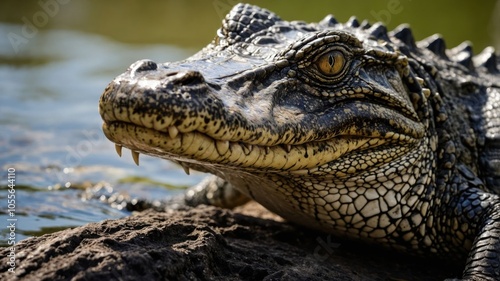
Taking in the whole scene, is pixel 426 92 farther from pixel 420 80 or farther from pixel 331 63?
pixel 331 63

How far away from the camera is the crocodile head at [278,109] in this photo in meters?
3.01

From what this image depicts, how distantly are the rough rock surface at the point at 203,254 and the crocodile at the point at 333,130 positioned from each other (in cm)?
14

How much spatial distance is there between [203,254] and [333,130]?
0.98 meters

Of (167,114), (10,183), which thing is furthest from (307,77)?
(10,183)

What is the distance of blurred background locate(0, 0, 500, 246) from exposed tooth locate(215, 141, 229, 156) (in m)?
1.83

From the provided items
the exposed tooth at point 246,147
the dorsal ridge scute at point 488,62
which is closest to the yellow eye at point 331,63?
the exposed tooth at point 246,147

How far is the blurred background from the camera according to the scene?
19.3 feet

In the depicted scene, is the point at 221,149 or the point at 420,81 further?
the point at 420,81

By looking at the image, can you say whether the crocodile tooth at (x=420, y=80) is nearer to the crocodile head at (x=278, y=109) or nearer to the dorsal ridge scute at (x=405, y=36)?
the crocodile head at (x=278, y=109)

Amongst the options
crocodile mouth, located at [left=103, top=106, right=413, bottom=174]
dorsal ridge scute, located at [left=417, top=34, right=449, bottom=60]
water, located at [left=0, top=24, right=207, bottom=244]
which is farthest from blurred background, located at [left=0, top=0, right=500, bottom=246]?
dorsal ridge scute, located at [left=417, top=34, right=449, bottom=60]

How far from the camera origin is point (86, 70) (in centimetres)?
1071

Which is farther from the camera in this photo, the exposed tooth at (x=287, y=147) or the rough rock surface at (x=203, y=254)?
the exposed tooth at (x=287, y=147)

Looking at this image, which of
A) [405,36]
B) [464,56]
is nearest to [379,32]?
[405,36]

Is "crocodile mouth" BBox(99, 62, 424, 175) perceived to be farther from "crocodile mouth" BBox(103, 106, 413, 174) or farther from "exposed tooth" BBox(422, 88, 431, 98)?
"exposed tooth" BBox(422, 88, 431, 98)
